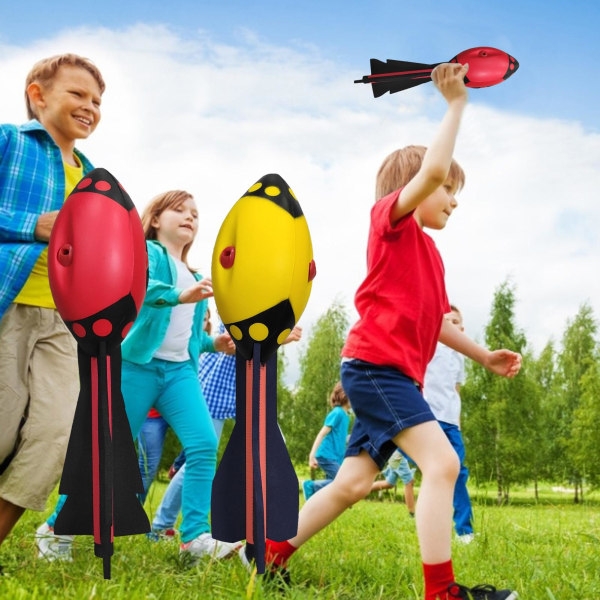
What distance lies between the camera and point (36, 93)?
265cm

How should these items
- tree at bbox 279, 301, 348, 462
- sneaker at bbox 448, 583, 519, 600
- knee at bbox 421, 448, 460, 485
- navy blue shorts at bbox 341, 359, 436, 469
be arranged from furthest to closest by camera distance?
1. tree at bbox 279, 301, 348, 462
2. navy blue shorts at bbox 341, 359, 436, 469
3. knee at bbox 421, 448, 460, 485
4. sneaker at bbox 448, 583, 519, 600

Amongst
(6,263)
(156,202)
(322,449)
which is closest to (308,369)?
(322,449)

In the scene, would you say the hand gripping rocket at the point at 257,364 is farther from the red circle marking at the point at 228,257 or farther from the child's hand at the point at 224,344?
the child's hand at the point at 224,344

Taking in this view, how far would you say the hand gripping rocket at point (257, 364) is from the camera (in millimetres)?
1359

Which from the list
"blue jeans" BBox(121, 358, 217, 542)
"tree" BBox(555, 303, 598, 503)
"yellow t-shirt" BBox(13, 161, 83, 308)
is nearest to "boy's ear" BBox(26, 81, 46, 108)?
"yellow t-shirt" BBox(13, 161, 83, 308)

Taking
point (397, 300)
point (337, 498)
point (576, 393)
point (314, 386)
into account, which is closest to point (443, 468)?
point (337, 498)

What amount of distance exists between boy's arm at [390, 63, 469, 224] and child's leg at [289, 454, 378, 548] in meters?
0.99

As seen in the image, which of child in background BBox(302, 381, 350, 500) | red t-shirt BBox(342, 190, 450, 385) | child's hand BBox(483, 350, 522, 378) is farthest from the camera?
child in background BBox(302, 381, 350, 500)

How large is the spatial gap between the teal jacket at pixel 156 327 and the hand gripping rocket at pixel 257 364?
5.30ft

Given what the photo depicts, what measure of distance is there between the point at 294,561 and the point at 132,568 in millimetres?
707

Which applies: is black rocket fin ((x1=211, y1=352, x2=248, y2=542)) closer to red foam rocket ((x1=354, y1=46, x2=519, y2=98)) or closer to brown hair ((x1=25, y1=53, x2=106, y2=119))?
red foam rocket ((x1=354, y1=46, x2=519, y2=98))

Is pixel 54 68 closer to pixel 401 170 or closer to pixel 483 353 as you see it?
pixel 401 170

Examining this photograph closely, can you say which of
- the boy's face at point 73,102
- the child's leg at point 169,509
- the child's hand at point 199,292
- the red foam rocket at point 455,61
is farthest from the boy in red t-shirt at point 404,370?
the child's leg at point 169,509

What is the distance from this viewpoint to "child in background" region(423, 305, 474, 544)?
5.12 meters
